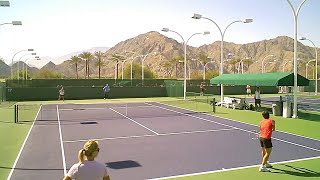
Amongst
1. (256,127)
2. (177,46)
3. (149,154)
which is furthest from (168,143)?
(177,46)

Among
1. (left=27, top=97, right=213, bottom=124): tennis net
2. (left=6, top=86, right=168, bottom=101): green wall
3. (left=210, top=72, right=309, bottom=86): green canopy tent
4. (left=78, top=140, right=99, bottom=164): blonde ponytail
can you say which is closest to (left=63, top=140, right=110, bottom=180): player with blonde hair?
(left=78, top=140, right=99, bottom=164): blonde ponytail

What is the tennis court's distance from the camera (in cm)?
945

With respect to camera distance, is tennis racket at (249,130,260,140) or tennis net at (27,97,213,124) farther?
tennis net at (27,97,213,124)

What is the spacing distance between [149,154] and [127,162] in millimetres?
1260

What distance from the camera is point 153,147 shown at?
1227 centimetres

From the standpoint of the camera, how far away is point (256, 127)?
1731cm

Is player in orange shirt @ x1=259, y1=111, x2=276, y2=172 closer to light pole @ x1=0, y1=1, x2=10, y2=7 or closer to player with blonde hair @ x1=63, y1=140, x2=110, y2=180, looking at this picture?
player with blonde hair @ x1=63, y1=140, x2=110, y2=180

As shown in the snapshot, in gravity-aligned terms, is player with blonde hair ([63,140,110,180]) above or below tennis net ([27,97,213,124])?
above

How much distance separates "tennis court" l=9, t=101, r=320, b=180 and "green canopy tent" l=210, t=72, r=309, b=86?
16.6ft

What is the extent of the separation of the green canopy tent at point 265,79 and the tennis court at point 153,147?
5058mm

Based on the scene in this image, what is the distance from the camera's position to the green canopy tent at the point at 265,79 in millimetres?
21422

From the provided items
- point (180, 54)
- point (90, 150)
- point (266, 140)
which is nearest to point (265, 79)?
point (266, 140)

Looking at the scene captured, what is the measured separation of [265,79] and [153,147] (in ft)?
46.0

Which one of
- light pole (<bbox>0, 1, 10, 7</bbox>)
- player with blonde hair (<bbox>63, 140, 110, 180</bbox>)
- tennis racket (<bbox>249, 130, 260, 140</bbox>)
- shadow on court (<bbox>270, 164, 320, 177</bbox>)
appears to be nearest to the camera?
player with blonde hair (<bbox>63, 140, 110, 180</bbox>)
